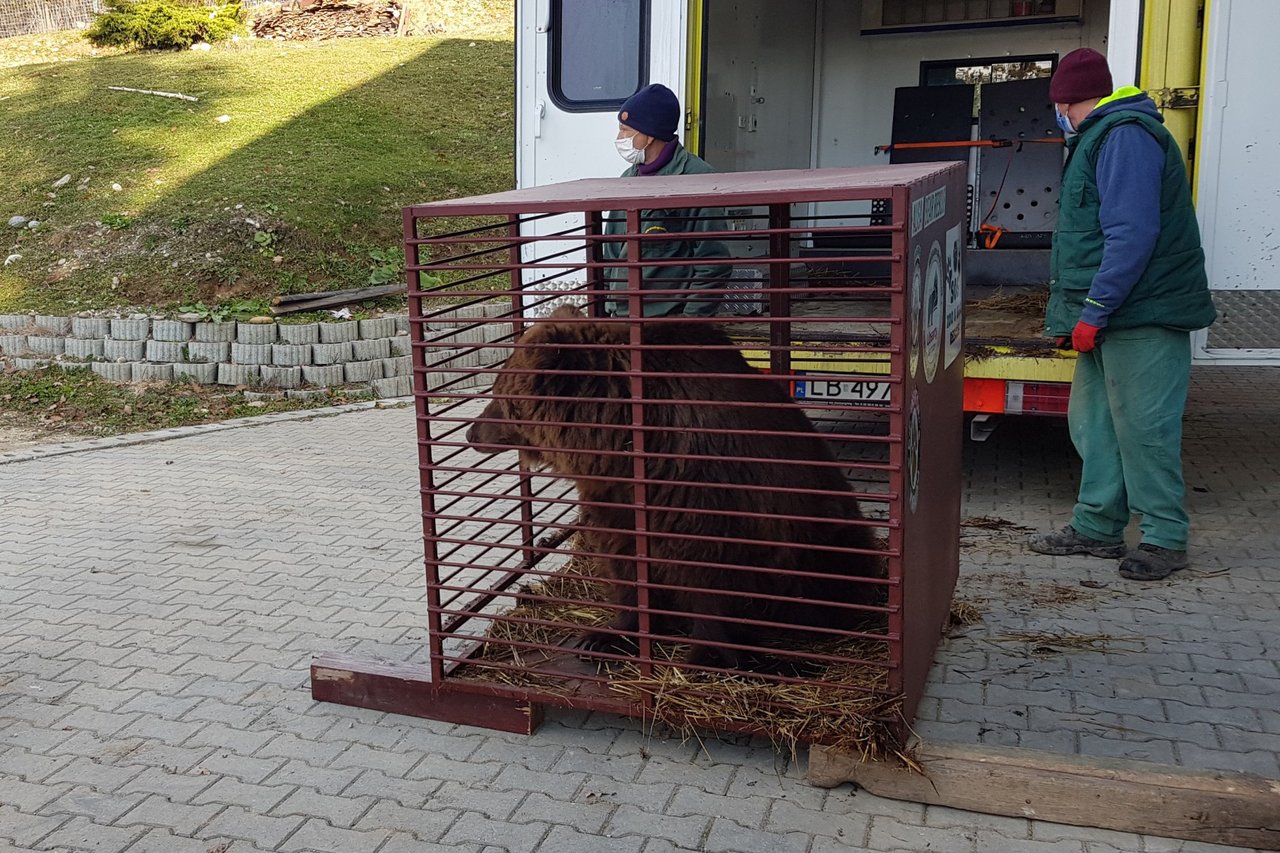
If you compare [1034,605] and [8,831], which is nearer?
[8,831]

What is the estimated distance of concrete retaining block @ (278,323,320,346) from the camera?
9.63m

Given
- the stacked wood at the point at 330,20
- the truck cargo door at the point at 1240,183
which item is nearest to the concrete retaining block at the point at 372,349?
the truck cargo door at the point at 1240,183

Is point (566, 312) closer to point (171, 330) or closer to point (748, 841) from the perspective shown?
point (748, 841)

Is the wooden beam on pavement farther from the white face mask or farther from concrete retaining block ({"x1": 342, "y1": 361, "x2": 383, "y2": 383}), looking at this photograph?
concrete retaining block ({"x1": 342, "y1": 361, "x2": 383, "y2": 383})

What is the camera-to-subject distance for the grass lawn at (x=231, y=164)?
10977 mm

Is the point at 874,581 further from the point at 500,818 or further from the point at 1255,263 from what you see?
the point at 1255,263

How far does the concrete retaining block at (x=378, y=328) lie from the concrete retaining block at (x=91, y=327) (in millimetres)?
2185

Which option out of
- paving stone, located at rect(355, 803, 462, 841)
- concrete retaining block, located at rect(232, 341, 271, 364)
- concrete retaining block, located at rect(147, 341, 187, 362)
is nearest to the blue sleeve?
paving stone, located at rect(355, 803, 462, 841)

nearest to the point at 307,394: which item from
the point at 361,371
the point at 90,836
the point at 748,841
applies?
the point at 361,371

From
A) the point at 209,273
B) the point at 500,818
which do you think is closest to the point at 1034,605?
the point at 500,818

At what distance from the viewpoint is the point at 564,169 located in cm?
705

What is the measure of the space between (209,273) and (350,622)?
6.90m

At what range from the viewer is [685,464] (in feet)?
11.4

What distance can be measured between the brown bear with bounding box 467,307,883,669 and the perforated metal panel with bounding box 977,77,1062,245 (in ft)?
22.1
